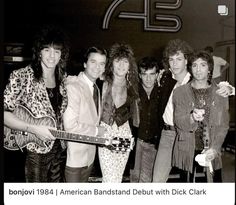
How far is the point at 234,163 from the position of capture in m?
1.96

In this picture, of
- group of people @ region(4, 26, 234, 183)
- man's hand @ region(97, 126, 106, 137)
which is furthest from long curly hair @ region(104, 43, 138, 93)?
man's hand @ region(97, 126, 106, 137)

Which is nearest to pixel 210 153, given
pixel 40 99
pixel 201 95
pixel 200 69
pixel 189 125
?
pixel 189 125

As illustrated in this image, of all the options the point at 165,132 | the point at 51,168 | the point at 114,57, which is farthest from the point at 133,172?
the point at 114,57

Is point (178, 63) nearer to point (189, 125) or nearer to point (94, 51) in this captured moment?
point (189, 125)

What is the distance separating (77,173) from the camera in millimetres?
1906

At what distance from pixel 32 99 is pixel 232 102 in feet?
3.25

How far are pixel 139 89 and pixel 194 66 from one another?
293 millimetres

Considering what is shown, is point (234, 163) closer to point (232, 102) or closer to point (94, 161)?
point (232, 102)

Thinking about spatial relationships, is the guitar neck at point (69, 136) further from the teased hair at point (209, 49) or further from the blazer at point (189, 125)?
the teased hair at point (209, 49)

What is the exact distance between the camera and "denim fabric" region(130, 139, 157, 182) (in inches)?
76.0

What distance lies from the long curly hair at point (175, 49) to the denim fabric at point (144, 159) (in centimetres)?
40

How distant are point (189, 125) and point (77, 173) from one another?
0.60 meters
